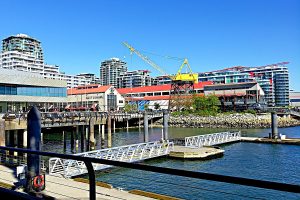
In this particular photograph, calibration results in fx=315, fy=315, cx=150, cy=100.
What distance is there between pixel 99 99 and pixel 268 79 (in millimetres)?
92187

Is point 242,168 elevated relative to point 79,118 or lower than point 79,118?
lower

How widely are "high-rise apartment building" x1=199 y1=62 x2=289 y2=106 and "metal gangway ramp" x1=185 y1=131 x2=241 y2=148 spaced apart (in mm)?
105199

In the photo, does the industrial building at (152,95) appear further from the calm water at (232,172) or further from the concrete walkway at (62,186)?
the concrete walkway at (62,186)

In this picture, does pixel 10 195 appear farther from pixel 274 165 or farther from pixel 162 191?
pixel 274 165

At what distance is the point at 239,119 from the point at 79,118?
169 feet

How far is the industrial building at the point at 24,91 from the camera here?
5278 centimetres

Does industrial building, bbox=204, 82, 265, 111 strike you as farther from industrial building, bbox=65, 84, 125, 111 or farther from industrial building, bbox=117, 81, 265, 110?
industrial building, bbox=65, 84, 125, 111

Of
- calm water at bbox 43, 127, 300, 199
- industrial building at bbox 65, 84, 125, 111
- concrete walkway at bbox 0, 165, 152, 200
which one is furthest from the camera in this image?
industrial building at bbox 65, 84, 125, 111

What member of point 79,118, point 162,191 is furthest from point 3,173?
point 79,118

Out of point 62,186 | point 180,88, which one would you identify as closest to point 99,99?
point 180,88

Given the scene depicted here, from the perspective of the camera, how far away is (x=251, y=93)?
107 meters

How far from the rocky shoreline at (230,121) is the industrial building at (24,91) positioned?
3790 centimetres

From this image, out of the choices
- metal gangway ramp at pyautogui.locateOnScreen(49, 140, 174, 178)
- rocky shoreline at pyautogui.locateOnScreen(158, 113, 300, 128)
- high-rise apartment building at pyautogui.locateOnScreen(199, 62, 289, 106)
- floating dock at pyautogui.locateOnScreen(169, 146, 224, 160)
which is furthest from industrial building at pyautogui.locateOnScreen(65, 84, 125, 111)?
floating dock at pyautogui.locateOnScreen(169, 146, 224, 160)

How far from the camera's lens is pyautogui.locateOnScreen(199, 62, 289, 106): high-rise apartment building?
500 ft
